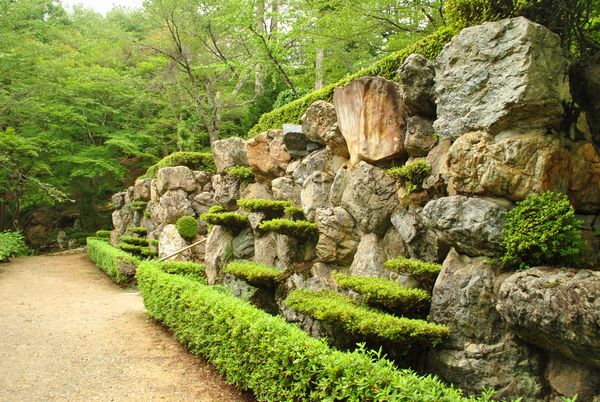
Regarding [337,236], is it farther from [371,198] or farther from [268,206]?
[268,206]

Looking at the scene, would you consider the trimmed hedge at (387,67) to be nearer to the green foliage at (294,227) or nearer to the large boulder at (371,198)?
the large boulder at (371,198)

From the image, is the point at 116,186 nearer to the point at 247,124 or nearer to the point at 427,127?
the point at 247,124

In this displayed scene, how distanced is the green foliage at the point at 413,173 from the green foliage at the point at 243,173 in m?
6.32

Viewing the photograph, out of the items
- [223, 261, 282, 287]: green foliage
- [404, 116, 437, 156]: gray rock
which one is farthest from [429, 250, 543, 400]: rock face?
[223, 261, 282, 287]: green foliage

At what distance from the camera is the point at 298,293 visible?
5828mm

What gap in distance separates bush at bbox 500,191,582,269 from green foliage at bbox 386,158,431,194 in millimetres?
1562

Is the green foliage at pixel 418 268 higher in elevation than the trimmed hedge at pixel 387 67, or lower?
lower

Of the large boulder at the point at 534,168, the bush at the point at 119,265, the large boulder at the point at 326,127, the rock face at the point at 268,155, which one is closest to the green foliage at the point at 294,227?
the large boulder at the point at 326,127

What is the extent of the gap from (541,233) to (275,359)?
312 centimetres

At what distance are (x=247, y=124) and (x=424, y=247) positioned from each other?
47.8ft

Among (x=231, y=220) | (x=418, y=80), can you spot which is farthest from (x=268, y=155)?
(x=418, y=80)

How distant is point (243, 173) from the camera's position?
1159 centimetres

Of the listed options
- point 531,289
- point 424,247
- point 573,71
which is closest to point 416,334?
point 531,289

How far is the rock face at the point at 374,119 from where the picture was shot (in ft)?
21.3
